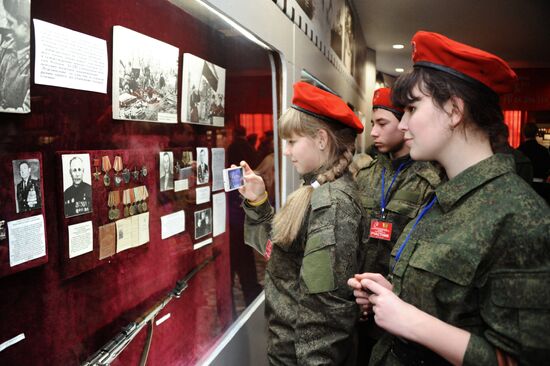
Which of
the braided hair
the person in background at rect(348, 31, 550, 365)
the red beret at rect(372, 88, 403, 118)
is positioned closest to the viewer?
the person in background at rect(348, 31, 550, 365)

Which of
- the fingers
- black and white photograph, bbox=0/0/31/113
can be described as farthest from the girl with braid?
black and white photograph, bbox=0/0/31/113

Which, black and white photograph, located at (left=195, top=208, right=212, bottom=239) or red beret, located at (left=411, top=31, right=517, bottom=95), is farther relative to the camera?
black and white photograph, located at (left=195, top=208, right=212, bottom=239)

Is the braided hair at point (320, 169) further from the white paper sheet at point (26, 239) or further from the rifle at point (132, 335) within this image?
the white paper sheet at point (26, 239)

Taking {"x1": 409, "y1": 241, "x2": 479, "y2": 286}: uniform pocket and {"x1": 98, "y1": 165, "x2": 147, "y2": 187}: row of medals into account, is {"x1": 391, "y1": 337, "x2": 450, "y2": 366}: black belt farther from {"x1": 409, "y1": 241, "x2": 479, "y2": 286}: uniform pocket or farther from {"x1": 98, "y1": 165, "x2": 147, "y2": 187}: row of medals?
{"x1": 98, "y1": 165, "x2": 147, "y2": 187}: row of medals

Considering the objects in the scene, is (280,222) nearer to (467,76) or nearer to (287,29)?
(467,76)

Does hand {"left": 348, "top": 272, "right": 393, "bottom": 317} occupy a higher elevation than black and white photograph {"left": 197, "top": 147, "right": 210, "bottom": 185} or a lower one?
lower

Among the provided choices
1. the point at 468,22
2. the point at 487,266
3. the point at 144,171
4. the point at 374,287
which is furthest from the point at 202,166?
the point at 468,22

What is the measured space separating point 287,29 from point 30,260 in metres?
2.04

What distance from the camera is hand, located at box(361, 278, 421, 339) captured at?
40.1 inches

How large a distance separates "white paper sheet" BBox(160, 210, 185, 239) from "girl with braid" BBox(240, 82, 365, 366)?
1.18 feet

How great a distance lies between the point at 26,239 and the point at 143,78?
2.02 ft

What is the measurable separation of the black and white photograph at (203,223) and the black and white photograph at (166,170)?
11.4 inches

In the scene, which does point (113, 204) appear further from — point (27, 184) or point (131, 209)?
point (27, 184)

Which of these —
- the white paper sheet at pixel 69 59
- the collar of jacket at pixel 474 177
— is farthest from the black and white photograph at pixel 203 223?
the collar of jacket at pixel 474 177
